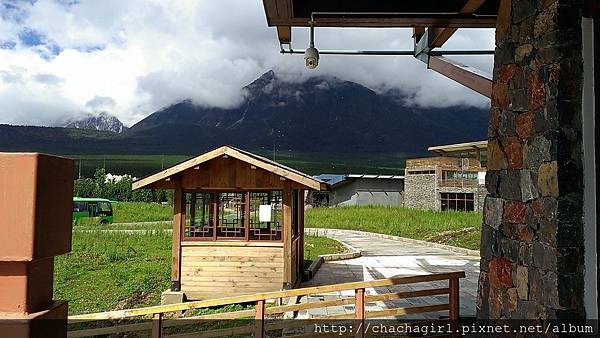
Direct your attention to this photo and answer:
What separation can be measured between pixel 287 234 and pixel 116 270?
5164 mm

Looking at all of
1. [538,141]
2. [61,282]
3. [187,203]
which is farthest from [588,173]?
[61,282]

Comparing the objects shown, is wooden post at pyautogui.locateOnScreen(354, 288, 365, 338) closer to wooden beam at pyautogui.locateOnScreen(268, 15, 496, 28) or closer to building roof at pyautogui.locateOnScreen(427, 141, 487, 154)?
wooden beam at pyautogui.locateOnScreen(268, 15, 496, 28)

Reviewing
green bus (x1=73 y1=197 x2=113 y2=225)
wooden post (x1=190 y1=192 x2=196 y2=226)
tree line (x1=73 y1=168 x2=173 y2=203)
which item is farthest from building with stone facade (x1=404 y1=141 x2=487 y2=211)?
tree line (x1=73 y1=168 x2=173 y2=203)

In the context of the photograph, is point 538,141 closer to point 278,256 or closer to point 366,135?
point 278,256

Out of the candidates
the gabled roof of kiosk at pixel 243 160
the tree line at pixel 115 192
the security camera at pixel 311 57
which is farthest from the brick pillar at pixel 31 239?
the tree line at pixel 115 192

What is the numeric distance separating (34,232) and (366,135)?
172 metres

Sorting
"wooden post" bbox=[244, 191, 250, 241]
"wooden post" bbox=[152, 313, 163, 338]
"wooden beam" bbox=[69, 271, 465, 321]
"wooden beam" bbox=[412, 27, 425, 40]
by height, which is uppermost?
"wooden beam" bbox=[412, 27, 425, 40]

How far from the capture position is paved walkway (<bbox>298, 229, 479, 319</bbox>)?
22.7 feet

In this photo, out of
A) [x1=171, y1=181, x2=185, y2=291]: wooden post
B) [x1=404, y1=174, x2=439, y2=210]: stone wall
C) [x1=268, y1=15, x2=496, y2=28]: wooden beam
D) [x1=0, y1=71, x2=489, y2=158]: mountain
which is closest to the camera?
[x1=268, y1=15, x2=496, y2=28]: wooden beam

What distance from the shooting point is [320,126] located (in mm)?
174500

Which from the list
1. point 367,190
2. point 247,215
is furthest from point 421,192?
point 247,215

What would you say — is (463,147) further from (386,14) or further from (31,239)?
(31,239)

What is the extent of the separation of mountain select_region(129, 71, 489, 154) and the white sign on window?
405ft

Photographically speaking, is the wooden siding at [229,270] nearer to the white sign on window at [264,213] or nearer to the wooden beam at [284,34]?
the white sign on window at [264,213]
